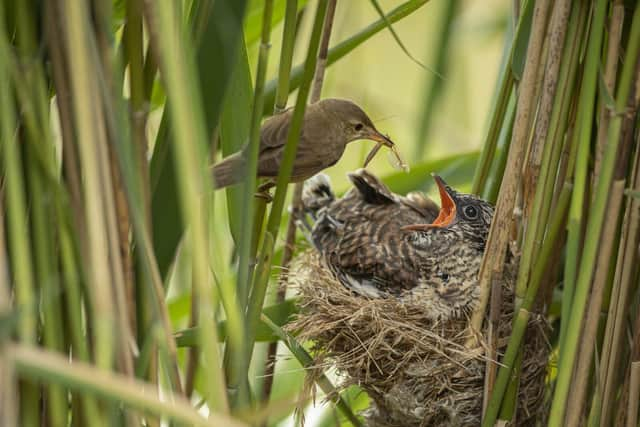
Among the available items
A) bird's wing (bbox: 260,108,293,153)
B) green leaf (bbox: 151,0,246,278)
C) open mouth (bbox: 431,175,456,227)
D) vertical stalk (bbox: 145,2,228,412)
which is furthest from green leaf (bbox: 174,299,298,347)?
vertical stalk (bbox: 145,2,228,412)

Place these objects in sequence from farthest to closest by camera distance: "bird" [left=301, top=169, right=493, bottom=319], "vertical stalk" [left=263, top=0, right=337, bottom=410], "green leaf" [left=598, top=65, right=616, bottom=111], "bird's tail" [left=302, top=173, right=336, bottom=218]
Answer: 1. "bird's tail" [left=302, top=173, right=336, bottom=218]
2. "bird" [left=301, top=169, right=493, bottom=319]
3. "vertical stalk" [left=263, top=0, right=337, bottom=410]
4. "green leaf" [left=598, top=65, right=616, bottom=111]

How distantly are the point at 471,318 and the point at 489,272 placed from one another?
18cm

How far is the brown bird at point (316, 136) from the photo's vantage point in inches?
48.8

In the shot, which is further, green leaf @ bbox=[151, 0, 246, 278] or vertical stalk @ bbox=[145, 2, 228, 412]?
green leaf @ bbox=[151, 0, 246, 278]

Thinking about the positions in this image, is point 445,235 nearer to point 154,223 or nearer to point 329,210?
point 329,210

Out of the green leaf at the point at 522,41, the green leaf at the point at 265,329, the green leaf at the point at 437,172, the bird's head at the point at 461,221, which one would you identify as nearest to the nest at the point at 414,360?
the green leaf at the point at 265,329

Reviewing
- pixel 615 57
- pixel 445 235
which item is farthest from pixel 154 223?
pixel 445 235

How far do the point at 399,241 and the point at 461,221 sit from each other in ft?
0.48

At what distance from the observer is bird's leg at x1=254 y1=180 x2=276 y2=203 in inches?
47.8

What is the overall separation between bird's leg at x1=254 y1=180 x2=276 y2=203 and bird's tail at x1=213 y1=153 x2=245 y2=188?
134 millimetres

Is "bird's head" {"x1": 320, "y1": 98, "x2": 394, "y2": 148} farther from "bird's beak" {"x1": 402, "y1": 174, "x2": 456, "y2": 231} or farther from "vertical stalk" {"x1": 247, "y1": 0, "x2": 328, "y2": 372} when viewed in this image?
"vertical stalk" {"x1": 247, "y1": 0, "x2": 328, "y2": 372}

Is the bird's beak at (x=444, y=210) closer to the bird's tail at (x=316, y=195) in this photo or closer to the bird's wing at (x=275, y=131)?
the bird's tail at (x=316, y=195)

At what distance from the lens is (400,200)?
193 cm

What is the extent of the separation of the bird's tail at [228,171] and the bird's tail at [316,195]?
2.61 ft
